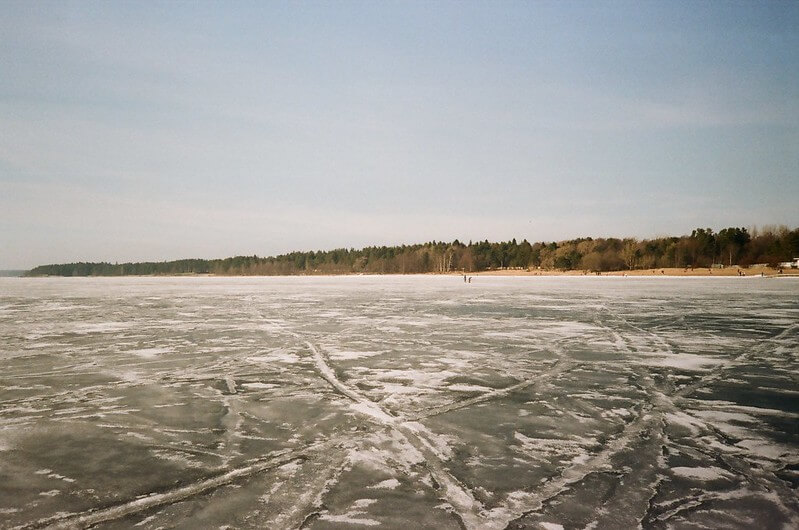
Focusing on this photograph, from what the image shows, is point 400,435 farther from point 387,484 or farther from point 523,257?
point 523,257

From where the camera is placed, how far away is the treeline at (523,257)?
8444 centimetres

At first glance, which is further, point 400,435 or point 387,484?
point 400,435

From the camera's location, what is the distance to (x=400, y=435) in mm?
3480

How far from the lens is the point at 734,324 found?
10.3 m

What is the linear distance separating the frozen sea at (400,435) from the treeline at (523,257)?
278 ft

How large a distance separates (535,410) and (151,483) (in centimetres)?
295

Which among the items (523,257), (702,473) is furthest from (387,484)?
(523,257)

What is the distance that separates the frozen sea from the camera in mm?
2396

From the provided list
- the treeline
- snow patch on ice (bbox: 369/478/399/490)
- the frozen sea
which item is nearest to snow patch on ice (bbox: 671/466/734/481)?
the frozen sea

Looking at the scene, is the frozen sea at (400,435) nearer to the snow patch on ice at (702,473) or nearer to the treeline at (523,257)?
the snow patch on ice at (702,473)

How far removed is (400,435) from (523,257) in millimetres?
115798

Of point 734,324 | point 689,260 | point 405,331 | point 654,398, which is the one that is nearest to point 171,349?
point 405,331

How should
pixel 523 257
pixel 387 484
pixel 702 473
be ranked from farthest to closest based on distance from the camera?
1. pixel 523 257
2. pixel 702 473
3. pixel 387 484

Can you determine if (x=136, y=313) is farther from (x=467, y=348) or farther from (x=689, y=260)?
(x=689, y=260)
